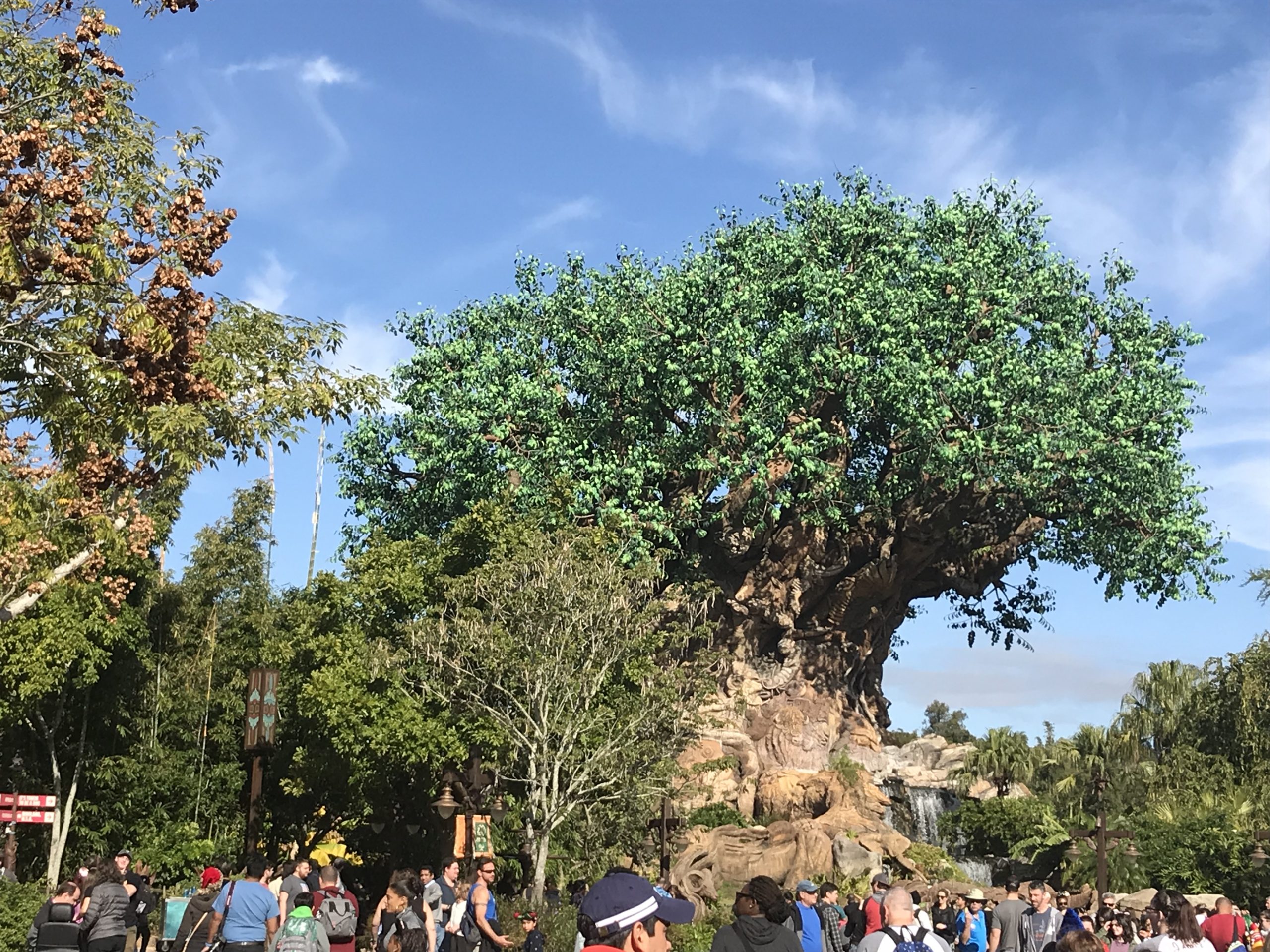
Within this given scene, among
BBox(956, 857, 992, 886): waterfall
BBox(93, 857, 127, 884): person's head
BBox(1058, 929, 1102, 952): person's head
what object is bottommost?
BBox(1058, 929, 1102, 952): person's head

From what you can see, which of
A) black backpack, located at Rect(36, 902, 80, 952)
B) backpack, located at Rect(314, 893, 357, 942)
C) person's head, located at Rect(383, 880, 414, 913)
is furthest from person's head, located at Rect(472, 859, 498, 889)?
black backpack, located at Rect(36, 902, 80, 952)

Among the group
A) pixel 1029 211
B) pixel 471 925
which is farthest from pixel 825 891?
pixel 1029 211

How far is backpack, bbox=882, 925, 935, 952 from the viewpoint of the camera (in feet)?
20.9

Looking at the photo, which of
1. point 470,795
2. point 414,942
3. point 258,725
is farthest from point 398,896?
point 470,795

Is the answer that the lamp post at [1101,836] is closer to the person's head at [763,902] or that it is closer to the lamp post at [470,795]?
the lamp post at [470,795]

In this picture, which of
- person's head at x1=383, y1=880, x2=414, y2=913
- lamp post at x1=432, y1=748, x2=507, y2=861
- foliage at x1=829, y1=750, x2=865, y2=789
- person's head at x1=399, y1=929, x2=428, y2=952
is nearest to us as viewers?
person's head at x1=399, y1=929, x2=428, y2=952

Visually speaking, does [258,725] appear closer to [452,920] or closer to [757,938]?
[452,920]

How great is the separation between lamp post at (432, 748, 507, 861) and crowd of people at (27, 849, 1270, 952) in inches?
192

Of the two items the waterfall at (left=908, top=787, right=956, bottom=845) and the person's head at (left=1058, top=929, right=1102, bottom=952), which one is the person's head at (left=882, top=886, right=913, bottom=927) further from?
the waterfall at (left=908, top=787, right=956, bottom=845)

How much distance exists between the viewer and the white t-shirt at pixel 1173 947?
8.24 meters

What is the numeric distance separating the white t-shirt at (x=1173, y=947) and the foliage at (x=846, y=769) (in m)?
29.9

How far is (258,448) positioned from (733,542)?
23627mm

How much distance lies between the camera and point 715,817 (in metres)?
36.2

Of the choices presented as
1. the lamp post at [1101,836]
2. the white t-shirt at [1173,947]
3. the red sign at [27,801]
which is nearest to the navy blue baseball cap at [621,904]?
the white t-shirt at [1173,947]
